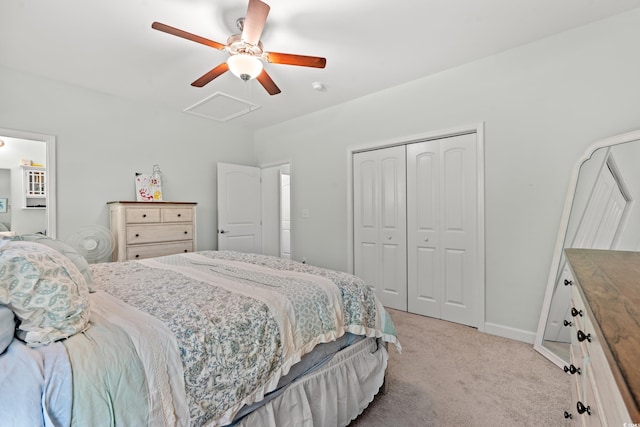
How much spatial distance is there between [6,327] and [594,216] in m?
3.21

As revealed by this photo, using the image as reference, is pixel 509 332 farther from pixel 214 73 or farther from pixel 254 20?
pixel 214 73

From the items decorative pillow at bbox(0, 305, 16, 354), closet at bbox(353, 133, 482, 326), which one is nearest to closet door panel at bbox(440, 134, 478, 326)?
closet at bbox(353, 133, 482, 326)

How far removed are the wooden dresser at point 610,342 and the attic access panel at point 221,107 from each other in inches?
128

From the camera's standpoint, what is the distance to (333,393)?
1.48 m

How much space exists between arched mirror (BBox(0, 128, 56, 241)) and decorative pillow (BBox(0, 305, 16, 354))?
9.14ft

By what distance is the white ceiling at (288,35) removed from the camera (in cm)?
202

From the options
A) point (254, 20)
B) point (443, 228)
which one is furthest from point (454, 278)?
point (254, 20)

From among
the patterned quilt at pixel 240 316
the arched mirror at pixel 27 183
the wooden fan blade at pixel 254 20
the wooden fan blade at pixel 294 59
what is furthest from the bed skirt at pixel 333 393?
the arched mirror at pixel 27 183

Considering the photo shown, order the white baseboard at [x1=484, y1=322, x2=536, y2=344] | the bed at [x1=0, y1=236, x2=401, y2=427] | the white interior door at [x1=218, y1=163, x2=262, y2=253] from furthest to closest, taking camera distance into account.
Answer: the white interior door at [x1=218, y1=163, x2=262, y2=253]
the white baseboard at [x1=484, y1=322, x2=536, y2=344]
the bed at [x1=0, y1=236, x2=401, y2=427]

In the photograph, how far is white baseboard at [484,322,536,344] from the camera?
99.0 inches

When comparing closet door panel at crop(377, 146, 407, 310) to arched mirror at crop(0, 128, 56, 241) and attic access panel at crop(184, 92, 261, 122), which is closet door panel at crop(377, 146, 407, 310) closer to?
attic access panel at crop(184, 92, 261, 122)

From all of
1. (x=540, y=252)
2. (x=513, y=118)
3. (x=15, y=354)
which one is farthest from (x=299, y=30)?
(x=540, y=252)

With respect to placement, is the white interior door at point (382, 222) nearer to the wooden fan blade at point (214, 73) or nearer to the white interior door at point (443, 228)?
the white interior door at point (443, 228)

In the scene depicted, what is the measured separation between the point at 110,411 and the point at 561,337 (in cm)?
282
